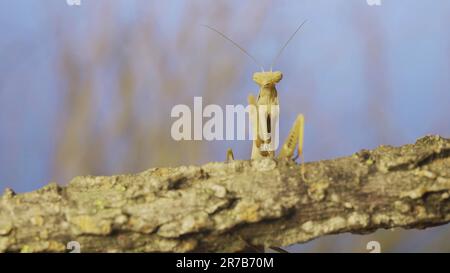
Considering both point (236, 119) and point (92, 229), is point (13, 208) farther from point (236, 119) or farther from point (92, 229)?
point (236, 119)

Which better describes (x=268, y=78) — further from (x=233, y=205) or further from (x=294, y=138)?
(x=233, y=205)

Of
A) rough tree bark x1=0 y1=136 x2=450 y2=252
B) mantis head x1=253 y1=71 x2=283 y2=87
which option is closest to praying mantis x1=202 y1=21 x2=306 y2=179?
mantis head x1=253 y1=71 x2=283 y2=87

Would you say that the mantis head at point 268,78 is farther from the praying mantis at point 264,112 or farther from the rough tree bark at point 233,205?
the rough tree bark at point 233,205

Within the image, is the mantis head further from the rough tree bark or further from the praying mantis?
the rough tree bark

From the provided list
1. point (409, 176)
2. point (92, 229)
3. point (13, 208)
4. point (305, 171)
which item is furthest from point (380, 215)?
point (13, 208)

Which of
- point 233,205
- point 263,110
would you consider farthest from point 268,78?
point 233,205

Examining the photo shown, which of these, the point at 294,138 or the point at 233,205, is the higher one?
the point at 294,138
